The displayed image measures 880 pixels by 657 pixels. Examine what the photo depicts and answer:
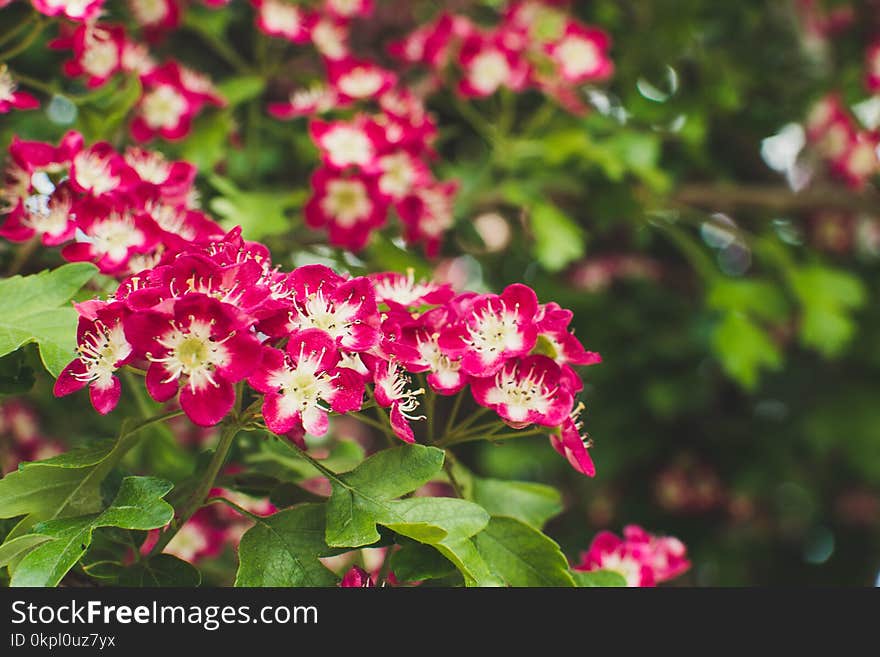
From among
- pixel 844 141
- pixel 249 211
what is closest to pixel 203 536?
pixel 249 211

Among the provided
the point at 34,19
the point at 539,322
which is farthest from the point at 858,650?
the point at 34,19

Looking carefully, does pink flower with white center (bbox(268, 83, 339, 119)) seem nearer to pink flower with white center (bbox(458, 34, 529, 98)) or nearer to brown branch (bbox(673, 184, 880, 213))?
pink flower with white center (bbox(458, 34, 529, 98))

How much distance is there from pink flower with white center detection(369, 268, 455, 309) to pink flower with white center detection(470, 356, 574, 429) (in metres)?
0.11

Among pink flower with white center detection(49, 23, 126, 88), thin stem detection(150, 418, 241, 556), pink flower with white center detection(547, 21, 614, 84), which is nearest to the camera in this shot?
thin stem detection(150, 418, 241, 556)

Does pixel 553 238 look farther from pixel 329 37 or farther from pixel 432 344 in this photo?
pixel 432 344

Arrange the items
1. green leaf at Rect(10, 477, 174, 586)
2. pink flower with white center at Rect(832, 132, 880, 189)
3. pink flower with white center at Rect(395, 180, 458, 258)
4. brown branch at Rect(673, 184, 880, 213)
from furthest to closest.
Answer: pink flower with white center at Rect(832, 132, 880, 189) → brown branch at Rect(673, 184, 880, 213) → pink flower with white center at Rect(395, 180, 458, 258) → green leaf at Rect(10, 477, 174, 586)

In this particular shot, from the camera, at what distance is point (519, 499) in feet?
3.41

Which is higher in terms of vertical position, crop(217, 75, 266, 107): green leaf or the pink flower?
the pink flower

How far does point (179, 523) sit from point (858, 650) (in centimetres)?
59

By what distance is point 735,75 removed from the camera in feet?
7.35

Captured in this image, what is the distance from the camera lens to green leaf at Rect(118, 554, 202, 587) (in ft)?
2.67

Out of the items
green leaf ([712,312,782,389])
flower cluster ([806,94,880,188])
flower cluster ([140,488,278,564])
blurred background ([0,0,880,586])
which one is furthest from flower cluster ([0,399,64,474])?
flower cluster ([806,94,880,188])

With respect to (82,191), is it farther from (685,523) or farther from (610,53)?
(685,523)

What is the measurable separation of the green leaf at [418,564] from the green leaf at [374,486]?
43 mm
